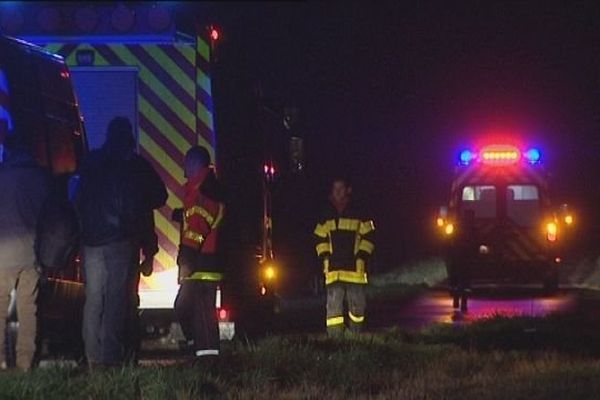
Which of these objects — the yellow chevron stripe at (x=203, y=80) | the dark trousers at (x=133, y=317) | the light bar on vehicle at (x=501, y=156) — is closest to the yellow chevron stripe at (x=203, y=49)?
the yellow chevron stripe at (x=203, y=80)

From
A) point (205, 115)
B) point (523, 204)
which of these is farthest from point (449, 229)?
point (205, 115)

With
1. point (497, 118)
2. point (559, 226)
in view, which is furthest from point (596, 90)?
point (559, 226)

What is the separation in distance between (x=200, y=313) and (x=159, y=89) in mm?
2035

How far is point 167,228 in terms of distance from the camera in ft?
35.2

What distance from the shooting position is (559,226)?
2162 cm

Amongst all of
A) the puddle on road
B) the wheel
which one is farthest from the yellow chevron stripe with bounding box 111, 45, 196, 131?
the wheel

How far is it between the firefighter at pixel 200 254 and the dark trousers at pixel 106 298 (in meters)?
0.81

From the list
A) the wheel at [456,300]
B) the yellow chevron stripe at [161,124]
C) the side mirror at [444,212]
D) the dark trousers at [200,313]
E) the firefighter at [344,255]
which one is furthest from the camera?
the side mirror at [444,212]

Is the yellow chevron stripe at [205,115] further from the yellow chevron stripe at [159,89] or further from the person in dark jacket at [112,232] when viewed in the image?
the person in dark jacket at [112,232]

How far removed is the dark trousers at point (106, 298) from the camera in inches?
349

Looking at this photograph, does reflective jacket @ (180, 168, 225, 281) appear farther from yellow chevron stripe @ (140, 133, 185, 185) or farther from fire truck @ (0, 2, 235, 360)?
yellow chevron stripe @ (140, 133, 185, 185)

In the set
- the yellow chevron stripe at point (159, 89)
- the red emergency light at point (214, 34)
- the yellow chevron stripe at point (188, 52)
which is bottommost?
the yellow chevron stripe at point (159, 89)

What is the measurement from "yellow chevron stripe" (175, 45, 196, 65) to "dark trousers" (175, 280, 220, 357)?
6.55 feet

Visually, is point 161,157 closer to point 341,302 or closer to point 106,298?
point 106,298
